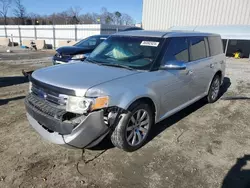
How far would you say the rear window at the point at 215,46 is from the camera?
5.04 metres

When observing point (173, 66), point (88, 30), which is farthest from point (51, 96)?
point (88, 30)

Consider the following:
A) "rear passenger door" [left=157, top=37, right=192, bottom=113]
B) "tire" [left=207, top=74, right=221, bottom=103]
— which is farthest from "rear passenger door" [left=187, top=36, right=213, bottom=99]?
"tire" [left=207, top=74, right=221, bottom=103]

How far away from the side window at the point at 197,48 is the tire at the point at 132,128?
1775mm

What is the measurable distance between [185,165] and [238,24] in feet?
70.6

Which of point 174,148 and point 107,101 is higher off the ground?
point 107,101

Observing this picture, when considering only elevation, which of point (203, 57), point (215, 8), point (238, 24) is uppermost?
point (215, 8)

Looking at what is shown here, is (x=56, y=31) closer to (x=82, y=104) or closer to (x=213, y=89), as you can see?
(x=213, y=89)

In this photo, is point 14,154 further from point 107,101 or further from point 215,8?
point 215,8

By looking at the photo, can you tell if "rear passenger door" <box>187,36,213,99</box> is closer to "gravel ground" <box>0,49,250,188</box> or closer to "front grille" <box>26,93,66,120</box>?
"gravel ground" <box>0,49,250,188</box>

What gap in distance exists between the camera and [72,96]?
2535 mm

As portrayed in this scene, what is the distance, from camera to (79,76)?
292 cm

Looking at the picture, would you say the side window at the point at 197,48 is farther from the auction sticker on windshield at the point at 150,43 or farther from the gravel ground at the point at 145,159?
the gravel ground at the point at 145,159

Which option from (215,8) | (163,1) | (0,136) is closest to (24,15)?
(163,1)

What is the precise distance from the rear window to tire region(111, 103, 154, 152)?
2.80 meters
